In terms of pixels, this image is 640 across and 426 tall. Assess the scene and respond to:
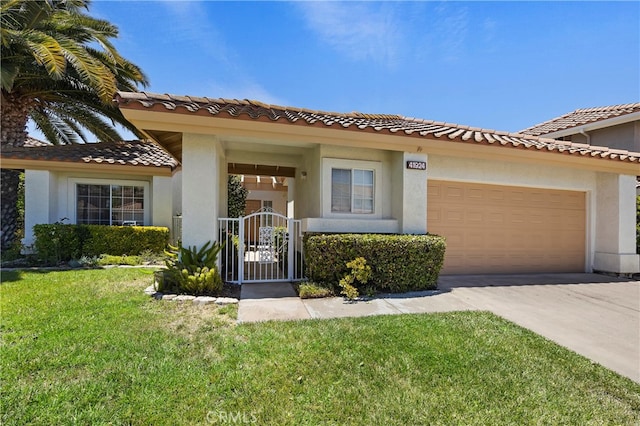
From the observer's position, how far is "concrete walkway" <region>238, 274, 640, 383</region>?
4602mm

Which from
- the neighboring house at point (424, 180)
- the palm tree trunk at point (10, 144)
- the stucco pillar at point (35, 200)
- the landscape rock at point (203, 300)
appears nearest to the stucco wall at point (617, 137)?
the neighboring house at point (424, 180)

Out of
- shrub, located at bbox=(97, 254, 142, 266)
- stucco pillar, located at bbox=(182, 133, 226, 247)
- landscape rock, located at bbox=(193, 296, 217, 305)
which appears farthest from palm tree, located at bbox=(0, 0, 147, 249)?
landscape rock, located at bbox=(193, 296, 217, 305)

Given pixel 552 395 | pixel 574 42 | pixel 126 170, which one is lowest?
pixel 552 395

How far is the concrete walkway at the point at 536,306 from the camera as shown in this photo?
460 centimetres

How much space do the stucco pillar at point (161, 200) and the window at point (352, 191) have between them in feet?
25.4

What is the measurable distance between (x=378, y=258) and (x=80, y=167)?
1169cm

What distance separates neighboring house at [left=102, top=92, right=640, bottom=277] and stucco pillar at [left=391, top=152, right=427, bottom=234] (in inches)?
1.1

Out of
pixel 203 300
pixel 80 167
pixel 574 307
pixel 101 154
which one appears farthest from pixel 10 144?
pixel 574 307

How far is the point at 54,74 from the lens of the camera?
955 centimetres

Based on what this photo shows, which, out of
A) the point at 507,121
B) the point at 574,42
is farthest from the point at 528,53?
the point at 507,121

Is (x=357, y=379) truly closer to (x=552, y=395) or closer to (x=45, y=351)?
(x=552, y=395)

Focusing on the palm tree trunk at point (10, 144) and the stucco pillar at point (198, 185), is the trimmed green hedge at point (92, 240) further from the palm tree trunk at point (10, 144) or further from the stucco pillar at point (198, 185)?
the stucco pillar at point (198, 185)

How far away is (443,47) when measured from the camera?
32.5 ft

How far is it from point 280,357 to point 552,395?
3.10 meters
